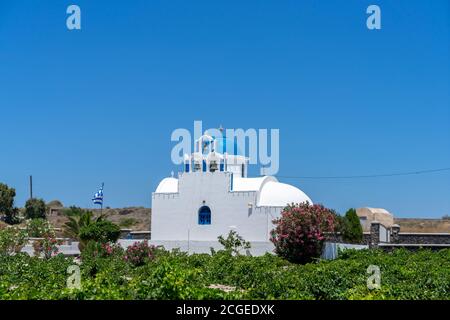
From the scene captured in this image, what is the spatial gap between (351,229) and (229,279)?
637 inches

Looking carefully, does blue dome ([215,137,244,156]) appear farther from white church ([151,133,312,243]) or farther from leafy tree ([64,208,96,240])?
leafy tree ([64,208,96,240])

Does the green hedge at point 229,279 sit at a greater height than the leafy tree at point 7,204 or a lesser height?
lesser

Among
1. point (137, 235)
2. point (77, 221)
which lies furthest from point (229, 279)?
point (137, 235)

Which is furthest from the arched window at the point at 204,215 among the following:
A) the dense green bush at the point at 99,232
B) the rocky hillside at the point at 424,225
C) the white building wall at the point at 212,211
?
the rocky hillside at the point at 424,225

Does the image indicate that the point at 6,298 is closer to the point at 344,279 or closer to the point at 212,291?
the point at 212,291

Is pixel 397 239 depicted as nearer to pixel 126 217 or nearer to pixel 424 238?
pixel 424 238

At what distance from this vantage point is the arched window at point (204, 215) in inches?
1330

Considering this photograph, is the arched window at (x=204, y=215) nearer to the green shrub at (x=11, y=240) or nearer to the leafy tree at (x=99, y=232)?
the leafy tree at (x=99, y=232)

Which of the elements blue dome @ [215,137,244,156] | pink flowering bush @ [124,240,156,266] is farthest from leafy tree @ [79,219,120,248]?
blue dome @ [215,137,244,156]

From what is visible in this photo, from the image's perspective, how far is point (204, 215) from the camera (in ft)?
111

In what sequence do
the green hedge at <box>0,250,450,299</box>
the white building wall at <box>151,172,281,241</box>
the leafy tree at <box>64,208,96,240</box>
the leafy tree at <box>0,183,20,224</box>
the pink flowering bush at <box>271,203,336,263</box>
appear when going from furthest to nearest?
the leafy tree at <box>0,183,20,224</box> < the leafy tree at <box>64,208,96,240</box> < the white building wall at <box>151,172,281,241</box> < the pink flowering bush at <box>271,203,336,263</box> < the green hedge at <box>0,250,450,299</box>

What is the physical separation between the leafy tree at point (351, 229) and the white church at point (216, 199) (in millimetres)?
2792

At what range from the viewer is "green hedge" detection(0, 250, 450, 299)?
1227 cm

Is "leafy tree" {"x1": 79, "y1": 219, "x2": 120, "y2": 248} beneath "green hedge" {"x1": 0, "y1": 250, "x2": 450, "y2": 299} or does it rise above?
above
